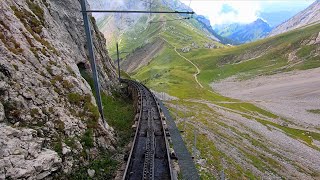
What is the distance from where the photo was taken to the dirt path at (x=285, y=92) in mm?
88000

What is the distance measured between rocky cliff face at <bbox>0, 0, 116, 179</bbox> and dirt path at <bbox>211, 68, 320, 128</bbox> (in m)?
68.2

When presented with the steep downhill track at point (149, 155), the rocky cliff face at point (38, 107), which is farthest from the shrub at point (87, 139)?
the steep downhill track at point (149, 155)

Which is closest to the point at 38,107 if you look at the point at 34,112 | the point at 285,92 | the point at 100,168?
the point at 34,112

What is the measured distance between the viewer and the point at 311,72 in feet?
541

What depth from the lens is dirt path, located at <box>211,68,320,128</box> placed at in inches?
3465

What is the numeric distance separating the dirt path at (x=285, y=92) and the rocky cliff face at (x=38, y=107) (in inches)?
2683

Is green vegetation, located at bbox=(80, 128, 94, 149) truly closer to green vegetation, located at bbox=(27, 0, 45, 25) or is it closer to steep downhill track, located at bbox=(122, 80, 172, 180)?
steep downhill track, located at bbox=(122, 80, 172, 180)

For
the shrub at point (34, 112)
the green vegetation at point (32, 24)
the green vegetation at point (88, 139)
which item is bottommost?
the green vegetation at point (88, 139)

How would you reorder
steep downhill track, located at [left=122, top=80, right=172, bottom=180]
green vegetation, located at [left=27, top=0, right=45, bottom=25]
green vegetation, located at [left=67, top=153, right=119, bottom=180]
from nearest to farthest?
green vegetation, located at [left=67, top=153, right=119, bottom=180]
steep downhill track, located at [left=122, top=80, right=172, bottom=180]
green vegetation, located at [left=27, top=0, right=45, bottom=25]

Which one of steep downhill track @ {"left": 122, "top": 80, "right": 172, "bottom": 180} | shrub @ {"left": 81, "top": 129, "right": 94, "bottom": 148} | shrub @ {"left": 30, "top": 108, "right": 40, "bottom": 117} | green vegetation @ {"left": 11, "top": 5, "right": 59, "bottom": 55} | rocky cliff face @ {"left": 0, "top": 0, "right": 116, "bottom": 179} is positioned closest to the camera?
rocky cliff face @ {"left": 0, "top": 0, "right": 116, "bottom": 179}

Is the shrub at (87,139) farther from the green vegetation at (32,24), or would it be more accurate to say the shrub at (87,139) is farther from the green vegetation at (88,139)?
the green vegetation at (32,24)

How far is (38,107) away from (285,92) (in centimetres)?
12532

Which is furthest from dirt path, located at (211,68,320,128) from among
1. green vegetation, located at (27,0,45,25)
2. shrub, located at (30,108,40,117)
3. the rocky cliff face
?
shrub, located at (30,108,40,117)

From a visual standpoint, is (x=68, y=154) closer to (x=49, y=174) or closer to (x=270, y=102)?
(x=49, y=174)
